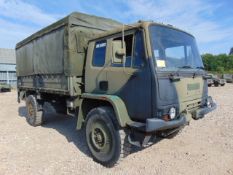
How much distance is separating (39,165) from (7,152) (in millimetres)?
1227

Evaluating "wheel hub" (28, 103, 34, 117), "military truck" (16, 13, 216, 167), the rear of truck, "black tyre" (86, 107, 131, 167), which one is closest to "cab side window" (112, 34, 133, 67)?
"military truck" (16, 13, 216, 167)

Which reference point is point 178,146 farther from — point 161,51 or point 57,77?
point 57,77

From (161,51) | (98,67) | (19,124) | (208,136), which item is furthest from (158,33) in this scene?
(19,124)

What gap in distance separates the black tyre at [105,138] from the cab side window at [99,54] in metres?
0.92

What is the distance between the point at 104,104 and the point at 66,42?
5.51ft

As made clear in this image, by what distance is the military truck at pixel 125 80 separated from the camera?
12.9 feet

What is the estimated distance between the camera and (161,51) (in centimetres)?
407

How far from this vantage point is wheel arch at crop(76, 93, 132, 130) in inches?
161

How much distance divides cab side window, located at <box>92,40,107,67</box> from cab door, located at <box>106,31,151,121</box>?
0.38 metres

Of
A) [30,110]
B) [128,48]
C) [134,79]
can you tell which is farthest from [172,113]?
[30,110]

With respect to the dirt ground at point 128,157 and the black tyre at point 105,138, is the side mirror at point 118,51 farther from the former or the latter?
the dirt ground at point 128,157

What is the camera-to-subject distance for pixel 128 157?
4855 mm

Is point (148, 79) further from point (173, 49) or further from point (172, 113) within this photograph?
point (173, 49)

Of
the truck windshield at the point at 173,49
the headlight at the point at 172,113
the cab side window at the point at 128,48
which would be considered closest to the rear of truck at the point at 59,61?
the cab side window at the point at 128,48
